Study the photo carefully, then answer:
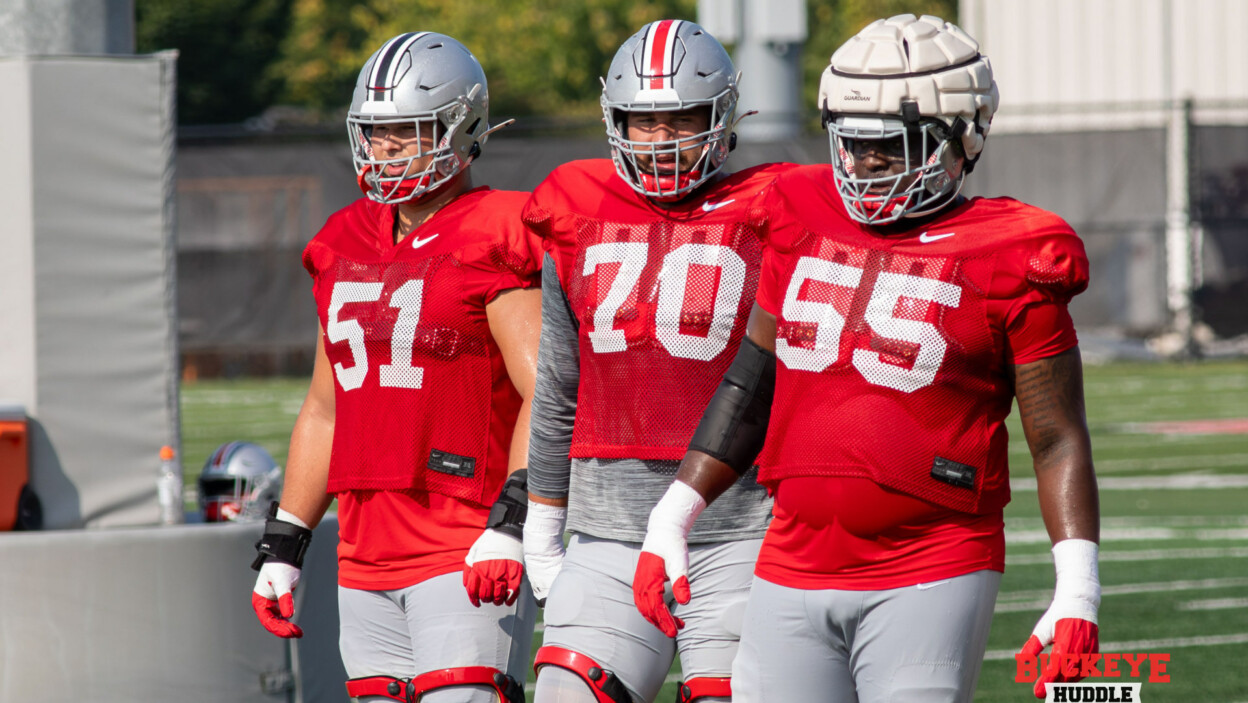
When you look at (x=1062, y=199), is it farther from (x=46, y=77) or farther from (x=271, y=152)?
(x=46, y=77)

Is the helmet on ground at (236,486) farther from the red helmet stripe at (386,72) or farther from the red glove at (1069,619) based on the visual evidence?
the red glove at (1069,619)

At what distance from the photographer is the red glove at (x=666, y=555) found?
10.4 feet

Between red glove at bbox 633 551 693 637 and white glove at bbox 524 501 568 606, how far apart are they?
523 mm

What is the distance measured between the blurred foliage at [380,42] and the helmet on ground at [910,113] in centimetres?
3213

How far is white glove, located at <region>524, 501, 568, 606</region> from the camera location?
3703 mm

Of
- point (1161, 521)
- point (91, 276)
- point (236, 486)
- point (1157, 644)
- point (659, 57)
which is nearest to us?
point (659, 57)

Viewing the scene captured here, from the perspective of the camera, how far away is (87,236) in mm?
5344

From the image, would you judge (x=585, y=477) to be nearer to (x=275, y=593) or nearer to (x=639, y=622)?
(x=639, y=622)

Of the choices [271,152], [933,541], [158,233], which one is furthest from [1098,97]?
[933,541]

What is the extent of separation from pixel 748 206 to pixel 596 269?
347 millimetres

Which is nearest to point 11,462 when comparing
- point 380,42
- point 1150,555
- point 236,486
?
point 236,486

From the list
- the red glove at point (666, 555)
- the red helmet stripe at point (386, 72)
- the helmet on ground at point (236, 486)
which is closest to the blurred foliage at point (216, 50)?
the helmet on ground at point (236, 486)

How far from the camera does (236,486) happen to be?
657 cm

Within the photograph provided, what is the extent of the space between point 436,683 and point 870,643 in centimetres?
111
